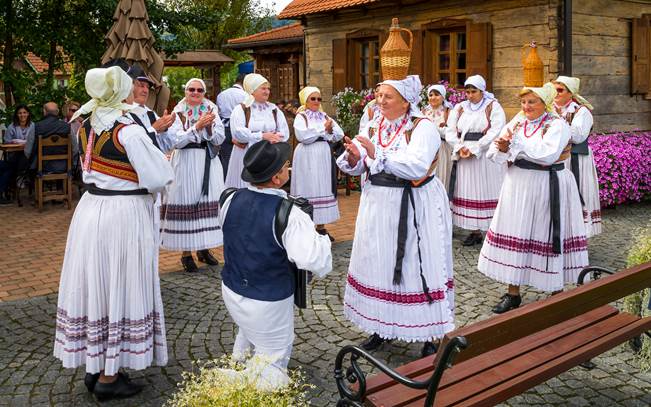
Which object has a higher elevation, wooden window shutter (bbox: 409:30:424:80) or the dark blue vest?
wooden window shutter (bbox: 409:30:424:80)

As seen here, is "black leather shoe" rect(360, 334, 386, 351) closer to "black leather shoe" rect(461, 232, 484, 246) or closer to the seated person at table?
"black leather shoe" rect(461, 232, 484, 246)

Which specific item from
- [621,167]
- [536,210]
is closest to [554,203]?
[536,210]

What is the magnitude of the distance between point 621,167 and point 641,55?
264 cm

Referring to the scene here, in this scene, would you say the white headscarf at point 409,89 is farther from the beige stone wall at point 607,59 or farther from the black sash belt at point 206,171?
the beige stone wall at point 607,59

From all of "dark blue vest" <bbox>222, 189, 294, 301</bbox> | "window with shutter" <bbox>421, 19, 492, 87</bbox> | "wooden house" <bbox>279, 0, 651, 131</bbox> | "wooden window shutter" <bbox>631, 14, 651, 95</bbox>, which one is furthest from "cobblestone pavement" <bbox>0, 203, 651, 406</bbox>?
"wooden window shutter" <bbox>631, 14, 651, 95</bbox>

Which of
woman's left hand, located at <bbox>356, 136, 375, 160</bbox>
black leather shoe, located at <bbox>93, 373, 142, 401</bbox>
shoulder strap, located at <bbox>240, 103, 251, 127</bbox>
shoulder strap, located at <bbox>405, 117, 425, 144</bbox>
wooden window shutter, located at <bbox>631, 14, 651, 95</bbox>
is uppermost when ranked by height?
wooden window shutter, located at <bbox>631, 14, 651, 95</bbox>

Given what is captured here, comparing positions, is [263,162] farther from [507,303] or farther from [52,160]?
[52,160]

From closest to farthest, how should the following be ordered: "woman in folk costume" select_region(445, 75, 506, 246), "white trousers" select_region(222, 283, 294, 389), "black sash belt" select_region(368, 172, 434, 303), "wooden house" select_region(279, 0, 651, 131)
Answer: "white trousers" select_region(222, 283, 294, 389), "black sash belt" select_region(368, 172, 434, 303), "woman in folk costume" select_region(445, 75, 506, 246), "wooden house" select_region(279, 0, 651, 131)

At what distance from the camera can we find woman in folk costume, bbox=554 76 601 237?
24.0ft

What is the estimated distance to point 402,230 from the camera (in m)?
4.35

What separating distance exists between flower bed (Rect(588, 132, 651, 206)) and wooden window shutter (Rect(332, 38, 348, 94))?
5.69 metres

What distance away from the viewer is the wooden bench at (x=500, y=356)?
282cm

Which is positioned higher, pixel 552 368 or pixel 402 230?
pixel 402 230

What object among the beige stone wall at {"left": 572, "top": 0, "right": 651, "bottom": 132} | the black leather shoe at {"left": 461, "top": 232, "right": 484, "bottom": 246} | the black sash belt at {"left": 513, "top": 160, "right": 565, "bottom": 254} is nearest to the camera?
the black sash belt at {"left": 513, "top": 160, "right": 565, "bottom": 254}
